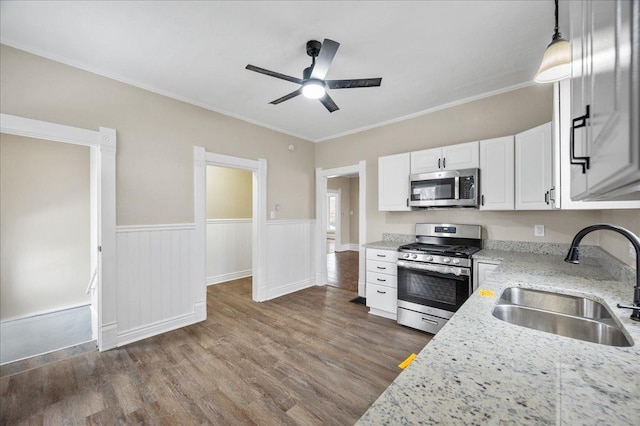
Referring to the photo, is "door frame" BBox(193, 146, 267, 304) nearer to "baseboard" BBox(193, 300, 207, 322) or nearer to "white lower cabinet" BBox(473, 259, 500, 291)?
"baseboard" BBox(193, 300, 207, 322)

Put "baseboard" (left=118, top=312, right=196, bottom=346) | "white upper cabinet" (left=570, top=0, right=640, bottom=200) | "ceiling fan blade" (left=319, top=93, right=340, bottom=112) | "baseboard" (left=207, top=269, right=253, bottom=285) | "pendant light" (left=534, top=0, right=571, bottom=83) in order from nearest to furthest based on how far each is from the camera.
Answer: "white upper cabinet" (left=570, top=0, right=640, bottom=200) < "pendant light" (left=534, top=0, right=571, bottom=83) < "ceiling fan blade" (left=319, top=93, right=340, bottom=112) < "baseboard" (left=118, top=312, right=196, bottom=346) < "baseboard" (left=207, top=269, right=253, bottom=285)

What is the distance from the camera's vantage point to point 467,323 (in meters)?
1.09

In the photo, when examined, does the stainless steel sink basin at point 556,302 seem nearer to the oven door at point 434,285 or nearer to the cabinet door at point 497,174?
the oven door at point 434,285

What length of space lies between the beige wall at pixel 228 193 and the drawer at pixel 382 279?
124 inches

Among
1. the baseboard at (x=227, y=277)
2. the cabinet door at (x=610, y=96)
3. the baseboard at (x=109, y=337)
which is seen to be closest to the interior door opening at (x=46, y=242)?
the baseboard at (x=109, y=337)

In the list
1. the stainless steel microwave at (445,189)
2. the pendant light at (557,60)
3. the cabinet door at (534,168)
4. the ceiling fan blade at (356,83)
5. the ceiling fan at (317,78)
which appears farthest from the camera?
the stainless steel microwave at (445,189)

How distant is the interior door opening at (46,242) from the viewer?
325 centimetres

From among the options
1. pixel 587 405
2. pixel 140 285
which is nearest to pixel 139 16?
pixel 140 285

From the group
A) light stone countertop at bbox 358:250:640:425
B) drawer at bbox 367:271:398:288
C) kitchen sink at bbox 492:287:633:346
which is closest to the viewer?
light stone countertop at bbox 358:250:640:425

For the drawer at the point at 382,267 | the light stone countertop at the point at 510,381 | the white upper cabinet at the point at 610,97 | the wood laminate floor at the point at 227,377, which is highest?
the white upper cabinet at the point at 610,97

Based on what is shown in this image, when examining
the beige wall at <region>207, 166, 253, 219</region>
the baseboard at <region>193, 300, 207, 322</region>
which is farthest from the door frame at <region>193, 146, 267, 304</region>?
the beige wall at <region>207, 166, 253, 219</region>

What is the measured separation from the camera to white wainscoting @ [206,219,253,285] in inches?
198

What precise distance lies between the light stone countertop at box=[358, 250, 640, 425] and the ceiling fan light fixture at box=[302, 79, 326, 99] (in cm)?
198

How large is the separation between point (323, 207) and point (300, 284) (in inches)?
58.4
